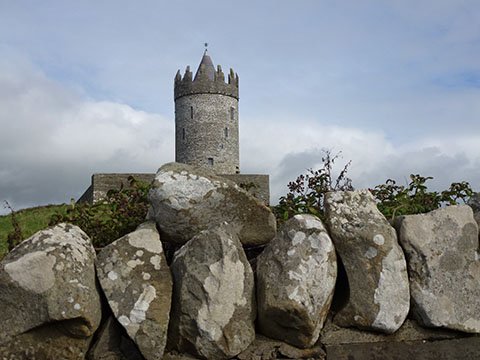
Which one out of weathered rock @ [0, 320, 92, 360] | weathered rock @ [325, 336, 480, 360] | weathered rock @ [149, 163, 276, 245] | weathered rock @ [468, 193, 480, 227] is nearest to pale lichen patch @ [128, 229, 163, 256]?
weathered rock @ [149, 163, 276, 245]

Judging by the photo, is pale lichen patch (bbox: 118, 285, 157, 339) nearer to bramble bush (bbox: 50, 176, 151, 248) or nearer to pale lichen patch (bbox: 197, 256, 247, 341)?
pale lichen patch (bbox: 197, 256, 247, 341)

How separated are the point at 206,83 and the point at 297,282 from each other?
157 feet

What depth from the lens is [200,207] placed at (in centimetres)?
443

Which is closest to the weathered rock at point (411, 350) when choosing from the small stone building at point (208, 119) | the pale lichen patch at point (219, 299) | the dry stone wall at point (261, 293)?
the dry stone wall at point (261, 293)

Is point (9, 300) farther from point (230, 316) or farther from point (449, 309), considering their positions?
point (449, 309)

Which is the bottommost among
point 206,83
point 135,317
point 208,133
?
point 135,317

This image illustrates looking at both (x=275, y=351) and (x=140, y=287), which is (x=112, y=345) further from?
(x=275, y=351)

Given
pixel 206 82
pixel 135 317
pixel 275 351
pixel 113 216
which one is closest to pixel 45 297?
pixel 135 317

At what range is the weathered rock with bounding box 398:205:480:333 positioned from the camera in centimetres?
418

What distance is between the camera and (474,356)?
421 centimetres

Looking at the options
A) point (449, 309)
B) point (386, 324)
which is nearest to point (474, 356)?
point (449, 309)

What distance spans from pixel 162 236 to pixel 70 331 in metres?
0.99

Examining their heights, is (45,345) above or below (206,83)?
below

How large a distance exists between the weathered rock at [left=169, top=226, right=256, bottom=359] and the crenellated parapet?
1853 inches
